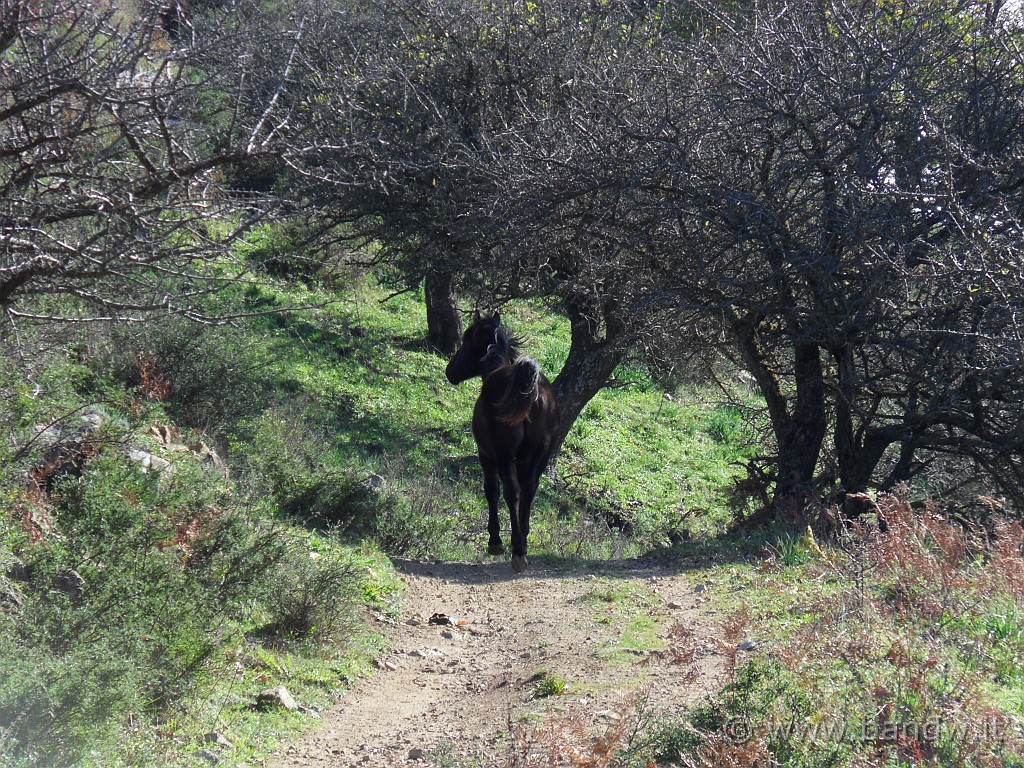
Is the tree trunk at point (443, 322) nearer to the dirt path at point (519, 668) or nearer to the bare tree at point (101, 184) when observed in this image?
the dirt path at point (519, 668)

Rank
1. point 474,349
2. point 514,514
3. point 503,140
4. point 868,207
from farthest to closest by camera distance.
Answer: point 474,349 → point 503,140 → point 514,514 → point 868,207

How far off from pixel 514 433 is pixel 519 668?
3674 mm

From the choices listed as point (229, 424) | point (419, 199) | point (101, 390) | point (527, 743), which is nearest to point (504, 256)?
point (419, 199)

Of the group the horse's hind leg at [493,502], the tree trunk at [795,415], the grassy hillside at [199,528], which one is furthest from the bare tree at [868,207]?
the grassy hillside at [199,528]

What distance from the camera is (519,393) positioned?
9.42 m

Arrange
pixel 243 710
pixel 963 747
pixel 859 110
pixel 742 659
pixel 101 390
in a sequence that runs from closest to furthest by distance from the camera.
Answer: pixel 963 747
pixel 742 659
pixel 243 710
pixel 859 110
pixel 101 390

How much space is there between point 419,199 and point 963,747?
9735 mm

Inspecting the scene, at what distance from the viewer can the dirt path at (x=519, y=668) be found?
192 inches

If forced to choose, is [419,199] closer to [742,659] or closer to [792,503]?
[792,503]

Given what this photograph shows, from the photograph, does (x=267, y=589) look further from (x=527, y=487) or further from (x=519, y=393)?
(x=527, y=487)

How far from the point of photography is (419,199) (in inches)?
474

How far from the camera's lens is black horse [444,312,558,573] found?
948cm

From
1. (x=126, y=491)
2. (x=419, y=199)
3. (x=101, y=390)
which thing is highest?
(x=419, y=199)

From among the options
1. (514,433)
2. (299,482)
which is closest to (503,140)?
(514,433)
